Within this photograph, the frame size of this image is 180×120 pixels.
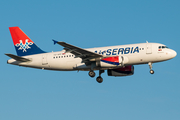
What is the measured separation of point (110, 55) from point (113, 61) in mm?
1554

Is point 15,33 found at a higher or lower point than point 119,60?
higher

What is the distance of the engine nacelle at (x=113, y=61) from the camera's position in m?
43.5

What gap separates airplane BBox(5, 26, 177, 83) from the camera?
44.1 meters

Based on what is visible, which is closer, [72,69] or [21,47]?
[72,69]

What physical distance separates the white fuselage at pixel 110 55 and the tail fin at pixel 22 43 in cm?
164

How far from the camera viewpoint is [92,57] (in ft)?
147

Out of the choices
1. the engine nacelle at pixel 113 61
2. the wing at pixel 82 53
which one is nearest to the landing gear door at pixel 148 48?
the engine nacelle at pixel 113 61

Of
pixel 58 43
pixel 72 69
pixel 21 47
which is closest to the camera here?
pixel 58 43

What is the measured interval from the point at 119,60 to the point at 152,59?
4.59 m

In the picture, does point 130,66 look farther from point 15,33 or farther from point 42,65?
point 15,33

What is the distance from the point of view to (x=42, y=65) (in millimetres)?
47688

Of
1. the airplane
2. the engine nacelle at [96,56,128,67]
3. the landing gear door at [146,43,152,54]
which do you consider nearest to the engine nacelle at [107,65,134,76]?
the airplane

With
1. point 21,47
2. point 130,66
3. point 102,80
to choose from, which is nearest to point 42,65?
point 21,47

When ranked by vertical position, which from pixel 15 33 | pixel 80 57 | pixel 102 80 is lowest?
pixel 102 80
